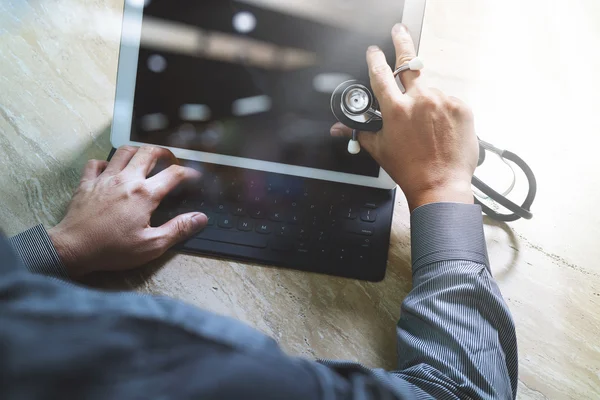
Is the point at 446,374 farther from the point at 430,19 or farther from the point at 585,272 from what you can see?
the point at 430,19

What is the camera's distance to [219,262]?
0.72 meters

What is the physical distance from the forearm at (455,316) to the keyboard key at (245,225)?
23cm

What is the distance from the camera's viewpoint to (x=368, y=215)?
719mm

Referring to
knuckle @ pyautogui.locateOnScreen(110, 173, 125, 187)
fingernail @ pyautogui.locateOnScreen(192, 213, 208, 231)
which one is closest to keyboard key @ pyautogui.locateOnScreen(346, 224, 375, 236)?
fingernail @ pyautogui.locateOnScreen(192, 213, 208, 231)

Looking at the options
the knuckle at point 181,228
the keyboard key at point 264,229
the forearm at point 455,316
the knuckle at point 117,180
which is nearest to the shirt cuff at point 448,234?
the forearm at point 455,316

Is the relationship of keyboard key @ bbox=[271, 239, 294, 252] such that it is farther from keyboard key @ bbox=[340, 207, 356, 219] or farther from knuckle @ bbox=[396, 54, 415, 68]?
knuckle @ bbox=[396, 54, 415, 68]

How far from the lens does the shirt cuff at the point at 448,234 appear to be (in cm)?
62

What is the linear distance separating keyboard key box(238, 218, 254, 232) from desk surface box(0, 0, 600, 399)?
0.20 feet

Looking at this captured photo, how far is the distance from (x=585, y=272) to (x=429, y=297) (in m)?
0.33

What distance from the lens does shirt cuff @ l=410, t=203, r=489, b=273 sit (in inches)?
24.5

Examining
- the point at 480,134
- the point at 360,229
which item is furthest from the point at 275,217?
the point at 480,134

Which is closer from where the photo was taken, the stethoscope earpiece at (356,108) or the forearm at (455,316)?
the forearm at (455,316)

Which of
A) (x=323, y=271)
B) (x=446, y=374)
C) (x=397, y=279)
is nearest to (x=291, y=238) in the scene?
(x=323, y=271)

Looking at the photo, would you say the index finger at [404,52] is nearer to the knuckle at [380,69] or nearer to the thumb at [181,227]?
the knuckle at [380,69]
